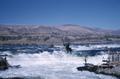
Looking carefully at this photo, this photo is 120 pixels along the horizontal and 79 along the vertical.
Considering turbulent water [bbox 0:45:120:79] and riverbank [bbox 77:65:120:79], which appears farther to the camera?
turbulent water [bbox 0:45:120:79]

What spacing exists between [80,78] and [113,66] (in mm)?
8699

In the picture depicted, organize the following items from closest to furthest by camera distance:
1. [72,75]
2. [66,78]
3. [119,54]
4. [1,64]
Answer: [66,78] → [72,75] → [1,64] → [119,54]

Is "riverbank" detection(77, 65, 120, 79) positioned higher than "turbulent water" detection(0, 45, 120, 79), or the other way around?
"riverbank" detection(77, 65, 120, 79)

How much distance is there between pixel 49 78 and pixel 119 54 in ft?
64.2

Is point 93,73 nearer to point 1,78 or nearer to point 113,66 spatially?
point 113,66

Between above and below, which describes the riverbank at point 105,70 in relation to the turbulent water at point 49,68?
above

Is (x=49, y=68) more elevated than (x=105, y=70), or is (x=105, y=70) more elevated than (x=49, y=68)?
(x=105, y=70)

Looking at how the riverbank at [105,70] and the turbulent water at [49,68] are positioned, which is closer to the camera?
the riverbank at [105,70]

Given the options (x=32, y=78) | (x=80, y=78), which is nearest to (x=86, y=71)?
(x=80, y=78)

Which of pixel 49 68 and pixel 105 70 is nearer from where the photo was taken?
pixel 105 70

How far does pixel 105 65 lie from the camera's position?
1732 inches

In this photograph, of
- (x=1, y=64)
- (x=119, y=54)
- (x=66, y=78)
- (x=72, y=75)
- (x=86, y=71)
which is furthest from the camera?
(x=119, y=54)

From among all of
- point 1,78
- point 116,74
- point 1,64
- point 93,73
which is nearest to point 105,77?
point 116,74

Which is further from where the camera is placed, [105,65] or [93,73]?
[105,65]
